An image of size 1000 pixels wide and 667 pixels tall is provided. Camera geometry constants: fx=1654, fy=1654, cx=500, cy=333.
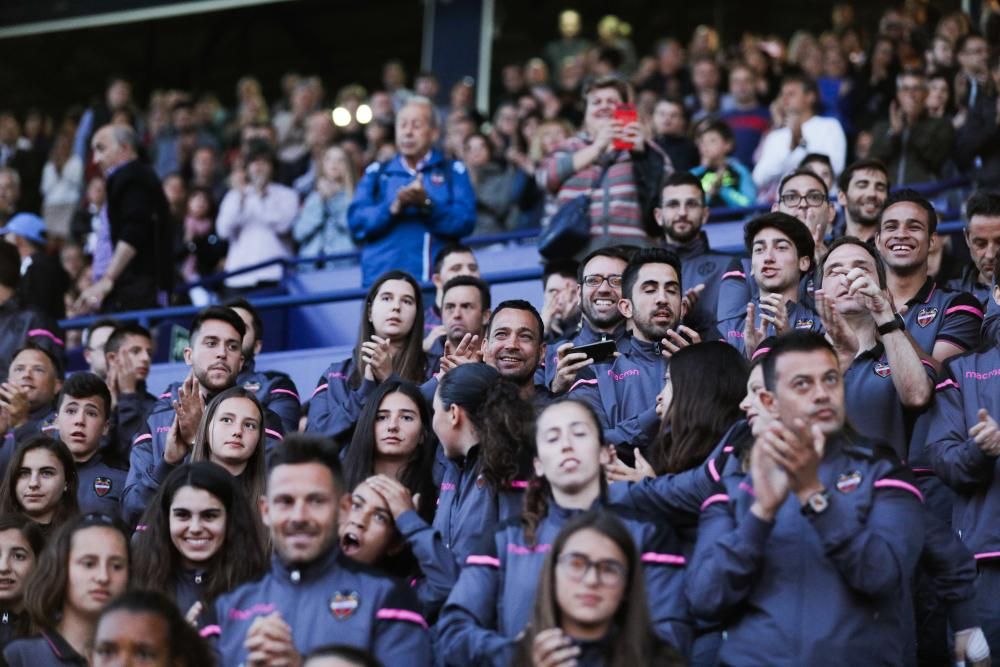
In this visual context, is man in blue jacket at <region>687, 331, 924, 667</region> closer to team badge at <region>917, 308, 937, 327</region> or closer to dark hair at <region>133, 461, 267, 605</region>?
dark hair at <region>133, 461, 267, 605</region>

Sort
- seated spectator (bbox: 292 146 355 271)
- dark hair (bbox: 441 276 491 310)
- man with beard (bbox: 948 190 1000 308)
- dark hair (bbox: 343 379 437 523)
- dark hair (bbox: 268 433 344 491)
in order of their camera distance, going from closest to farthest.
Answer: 1. dark hair (bbox: 268 433 344 491)
2. dark hair (bbox: 343 379 437 523)
3. man with beard (bbox: 948 190 1000 308)
4. dark hair (bbox: 441 276 491 310)
5. seated spectator (bbox: 292 146 355 271)

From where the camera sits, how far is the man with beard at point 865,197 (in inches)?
339

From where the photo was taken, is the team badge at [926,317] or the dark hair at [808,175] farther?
the dark hair at [808,175]

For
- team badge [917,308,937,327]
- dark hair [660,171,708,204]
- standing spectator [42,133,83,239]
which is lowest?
team badge [917,308,937,327]

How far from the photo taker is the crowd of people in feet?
16.9

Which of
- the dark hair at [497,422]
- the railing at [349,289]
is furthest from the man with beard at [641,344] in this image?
the railing at [349,289]

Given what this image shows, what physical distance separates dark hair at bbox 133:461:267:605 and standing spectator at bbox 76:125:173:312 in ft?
16.7

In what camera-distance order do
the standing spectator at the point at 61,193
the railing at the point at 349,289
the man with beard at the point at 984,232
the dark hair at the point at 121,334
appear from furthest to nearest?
the standing spectator at the point at 61,193, the railing at the point at 349,289, the dark hair at the point at 121,334, the man with beard at the point at 984,232

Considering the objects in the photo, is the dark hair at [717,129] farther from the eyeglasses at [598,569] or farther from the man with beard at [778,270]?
the eyeglasses at [598,569]

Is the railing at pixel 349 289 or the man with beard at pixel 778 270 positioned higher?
the railing at pixel 349 289

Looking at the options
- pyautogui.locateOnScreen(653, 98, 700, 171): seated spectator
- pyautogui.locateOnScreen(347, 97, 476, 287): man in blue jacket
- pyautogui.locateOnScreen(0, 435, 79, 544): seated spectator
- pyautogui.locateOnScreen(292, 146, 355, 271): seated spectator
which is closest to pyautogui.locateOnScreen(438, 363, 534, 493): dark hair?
pyautogui.locateOnScreen(0, 435, 79, 544): seated spectator

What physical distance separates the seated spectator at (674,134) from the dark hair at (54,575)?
19.9 feet

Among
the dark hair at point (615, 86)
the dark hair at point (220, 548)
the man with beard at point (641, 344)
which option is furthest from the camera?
the dark hair at point (615, 86)

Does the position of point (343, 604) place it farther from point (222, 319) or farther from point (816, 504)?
point (222, 319)
